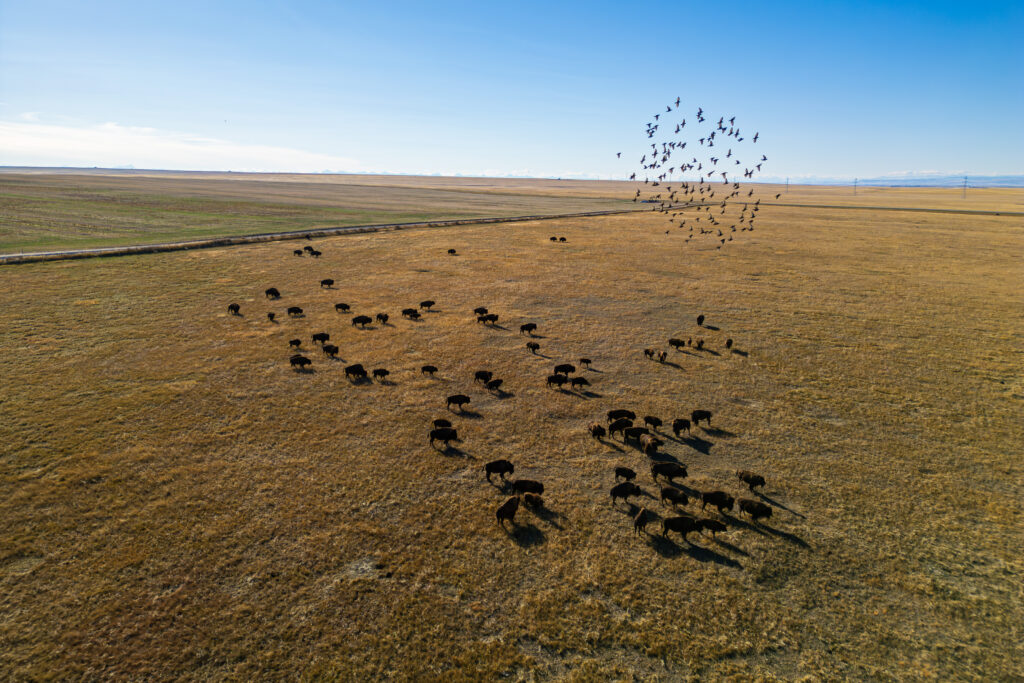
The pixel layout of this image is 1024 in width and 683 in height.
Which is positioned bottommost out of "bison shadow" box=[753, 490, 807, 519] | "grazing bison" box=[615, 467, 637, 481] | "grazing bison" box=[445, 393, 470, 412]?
"bison shadow" box=[753, 490, 807, 519]

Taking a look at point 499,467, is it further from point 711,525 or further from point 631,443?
point 711,525

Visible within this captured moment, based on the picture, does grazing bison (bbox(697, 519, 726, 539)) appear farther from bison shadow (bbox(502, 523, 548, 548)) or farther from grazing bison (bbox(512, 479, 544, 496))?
grazing bison (bbox(512, 479, 544, 496))

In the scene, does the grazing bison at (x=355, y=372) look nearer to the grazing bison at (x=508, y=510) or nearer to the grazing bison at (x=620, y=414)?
the grazing bison at (x=508, y=510)

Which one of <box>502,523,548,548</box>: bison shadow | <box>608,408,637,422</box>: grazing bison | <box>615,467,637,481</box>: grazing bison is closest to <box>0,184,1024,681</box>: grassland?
<box>502,523,548,548</box>: bison shadow

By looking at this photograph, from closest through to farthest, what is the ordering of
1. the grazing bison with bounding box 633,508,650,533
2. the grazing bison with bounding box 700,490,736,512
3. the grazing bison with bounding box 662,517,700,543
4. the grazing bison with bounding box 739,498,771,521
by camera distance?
1. the grazing bison with bounding box 662,517,700,543
2. the grazing bison with bounding box 633,508,650,533
3. the grazing bison with bounding box 739,498,771,521
4. the grazing bison with bounding box 700,490,736,512

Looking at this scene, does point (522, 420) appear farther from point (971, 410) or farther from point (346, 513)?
point (971, 410)

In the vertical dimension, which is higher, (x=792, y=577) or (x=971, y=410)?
(x=971, y=410)

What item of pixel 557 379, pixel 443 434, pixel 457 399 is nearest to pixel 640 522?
pixel 443 434

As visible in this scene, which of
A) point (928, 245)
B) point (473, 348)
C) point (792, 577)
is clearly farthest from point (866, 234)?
point (792, 577)
